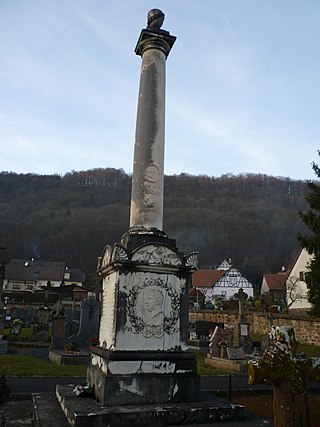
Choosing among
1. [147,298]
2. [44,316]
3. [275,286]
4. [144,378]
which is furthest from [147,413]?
[275,286]

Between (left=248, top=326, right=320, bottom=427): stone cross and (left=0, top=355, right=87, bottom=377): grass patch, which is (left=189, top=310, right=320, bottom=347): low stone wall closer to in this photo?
(left=0, top=355, right=87, bottom=377): grass patch

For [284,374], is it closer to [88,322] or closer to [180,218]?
[88,322]

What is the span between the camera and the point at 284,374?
299 cm

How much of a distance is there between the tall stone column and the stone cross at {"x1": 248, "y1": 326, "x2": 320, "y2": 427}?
356 centimetres

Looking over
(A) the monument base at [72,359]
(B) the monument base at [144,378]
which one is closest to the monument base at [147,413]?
(B) the monument base at [144,378]

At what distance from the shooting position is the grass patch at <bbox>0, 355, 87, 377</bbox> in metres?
10.6

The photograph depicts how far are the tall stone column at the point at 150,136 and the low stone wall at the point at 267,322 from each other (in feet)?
62.1

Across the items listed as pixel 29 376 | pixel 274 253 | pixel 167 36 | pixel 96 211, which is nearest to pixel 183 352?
pixel 167 36

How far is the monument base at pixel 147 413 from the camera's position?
4730mm

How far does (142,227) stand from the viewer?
642 centimetres

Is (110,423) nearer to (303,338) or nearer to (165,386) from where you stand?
(165,386)

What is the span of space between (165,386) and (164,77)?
516cm

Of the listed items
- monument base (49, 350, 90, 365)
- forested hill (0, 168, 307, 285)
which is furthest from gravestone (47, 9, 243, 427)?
forested hill (0, 168, 307, 285)

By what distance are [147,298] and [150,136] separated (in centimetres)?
270
